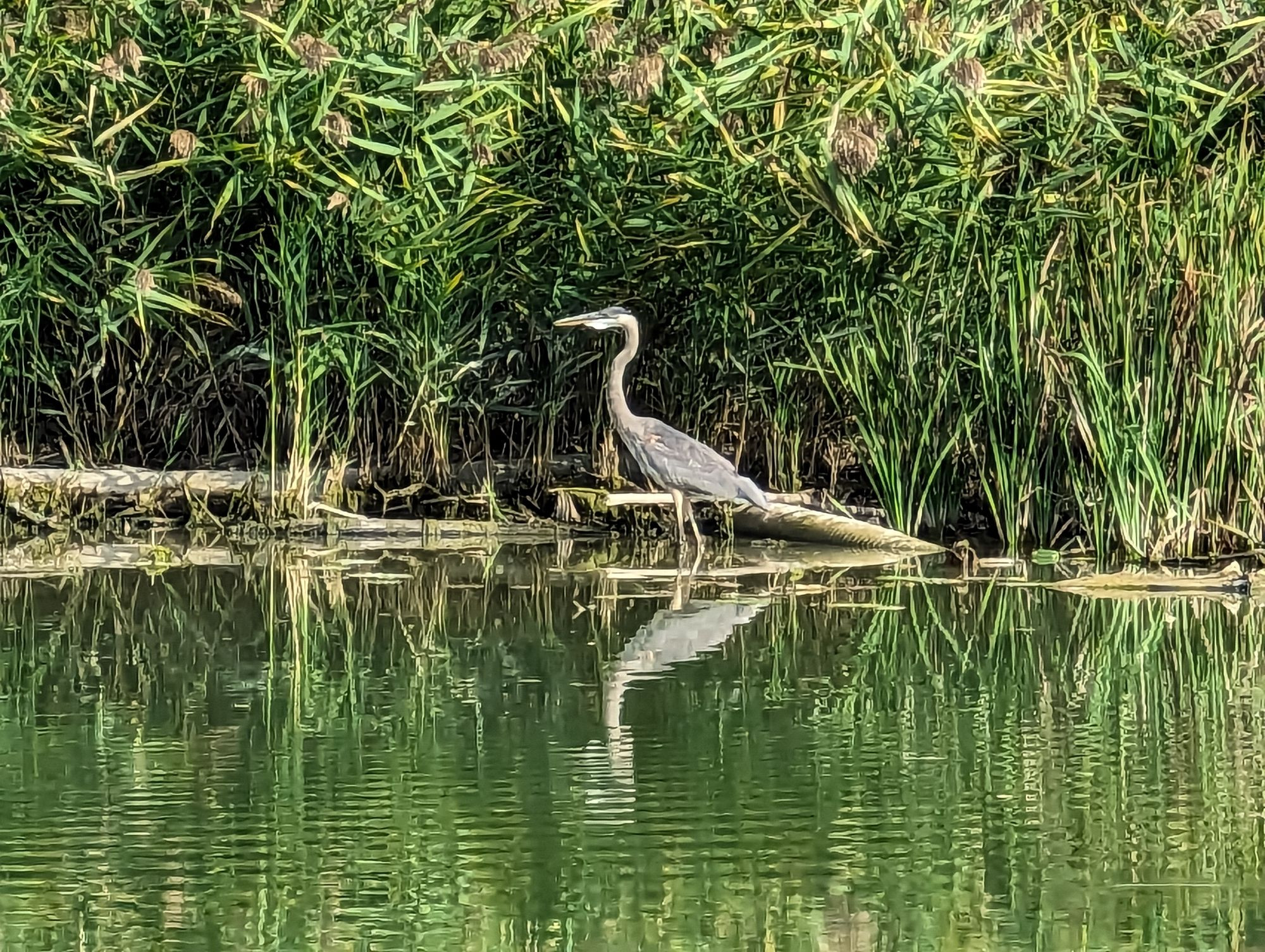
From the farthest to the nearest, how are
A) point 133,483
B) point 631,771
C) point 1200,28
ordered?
1. point 133,483
2. point 1200,28
3. point 631,771

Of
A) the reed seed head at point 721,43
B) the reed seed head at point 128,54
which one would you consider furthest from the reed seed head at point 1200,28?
the reed seed head at point 128,54

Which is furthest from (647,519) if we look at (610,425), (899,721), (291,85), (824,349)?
(899,721)

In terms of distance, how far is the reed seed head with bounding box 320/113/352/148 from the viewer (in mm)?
8141

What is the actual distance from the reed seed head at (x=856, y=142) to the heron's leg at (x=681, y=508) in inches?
53.3

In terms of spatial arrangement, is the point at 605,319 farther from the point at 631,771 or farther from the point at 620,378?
the point at 631,771

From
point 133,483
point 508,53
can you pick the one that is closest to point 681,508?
point 508,53

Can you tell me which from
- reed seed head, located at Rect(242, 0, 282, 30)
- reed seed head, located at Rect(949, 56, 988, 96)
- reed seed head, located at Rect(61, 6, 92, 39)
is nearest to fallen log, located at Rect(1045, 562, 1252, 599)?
reed seed head, located at Rect(949, 56, 988, 96)

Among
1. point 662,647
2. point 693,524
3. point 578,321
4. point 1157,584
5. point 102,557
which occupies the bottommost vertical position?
point 662,647

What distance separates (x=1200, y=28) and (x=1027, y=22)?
564 mm

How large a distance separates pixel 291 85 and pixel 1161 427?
3236 mm

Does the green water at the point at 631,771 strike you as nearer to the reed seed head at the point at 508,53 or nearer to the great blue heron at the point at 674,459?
the great blue heron at the point at 674,459

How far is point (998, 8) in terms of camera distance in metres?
8.28

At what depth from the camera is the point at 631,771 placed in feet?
15.7

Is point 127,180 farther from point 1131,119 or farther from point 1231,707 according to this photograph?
point 1231,707
